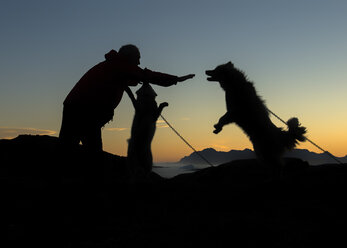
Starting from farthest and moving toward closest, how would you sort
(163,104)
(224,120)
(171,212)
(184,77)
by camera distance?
1. (163,104)
2. (224,120)
3. (184,77)
4. (171,212)

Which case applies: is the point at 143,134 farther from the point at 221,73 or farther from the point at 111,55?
the point at 111,55

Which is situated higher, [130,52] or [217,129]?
[130,52]

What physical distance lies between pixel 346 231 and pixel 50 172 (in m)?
3.68

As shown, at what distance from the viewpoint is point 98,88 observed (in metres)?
4.57

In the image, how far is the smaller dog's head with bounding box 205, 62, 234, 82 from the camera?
21.8 ft

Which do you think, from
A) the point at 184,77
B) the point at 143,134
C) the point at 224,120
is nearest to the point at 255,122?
the point at 224,120

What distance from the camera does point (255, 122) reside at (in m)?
6.25

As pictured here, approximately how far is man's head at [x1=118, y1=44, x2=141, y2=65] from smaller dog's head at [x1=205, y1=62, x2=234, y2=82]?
2.19m

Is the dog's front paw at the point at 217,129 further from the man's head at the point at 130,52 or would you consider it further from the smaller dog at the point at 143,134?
the man's head at the point at 130,52

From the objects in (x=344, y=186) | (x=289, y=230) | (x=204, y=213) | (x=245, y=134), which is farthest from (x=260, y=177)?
(x=289, y=230)

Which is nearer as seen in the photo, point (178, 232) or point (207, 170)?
point (178, 232)

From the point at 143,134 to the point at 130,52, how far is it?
7.63ft

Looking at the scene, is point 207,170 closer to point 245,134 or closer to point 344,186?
point 245,134

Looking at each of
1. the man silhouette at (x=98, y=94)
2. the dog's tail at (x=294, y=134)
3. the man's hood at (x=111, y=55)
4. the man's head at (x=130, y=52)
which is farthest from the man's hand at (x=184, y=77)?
the dog's tail at (x=294, y=134)
